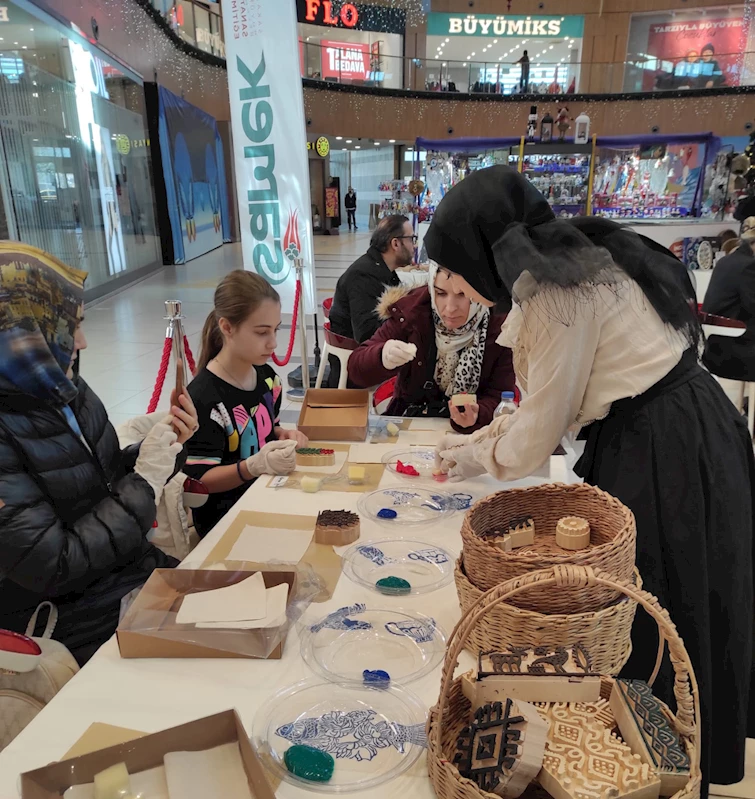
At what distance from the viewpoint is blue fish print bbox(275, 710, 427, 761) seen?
Result: 2.87 ft

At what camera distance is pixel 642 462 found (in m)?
1.34

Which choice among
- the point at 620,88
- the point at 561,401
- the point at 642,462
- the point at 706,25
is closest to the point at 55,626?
the point at 561,401

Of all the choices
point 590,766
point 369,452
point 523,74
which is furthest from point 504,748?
point 523,74

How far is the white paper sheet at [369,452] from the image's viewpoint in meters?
1.98

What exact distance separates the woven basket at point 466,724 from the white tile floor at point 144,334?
4.23 feet

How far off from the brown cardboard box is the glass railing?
16.8m

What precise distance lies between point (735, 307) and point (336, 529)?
329 cm

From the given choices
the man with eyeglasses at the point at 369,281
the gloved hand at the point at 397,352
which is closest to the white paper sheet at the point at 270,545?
the gloved hand at the point at 397,352

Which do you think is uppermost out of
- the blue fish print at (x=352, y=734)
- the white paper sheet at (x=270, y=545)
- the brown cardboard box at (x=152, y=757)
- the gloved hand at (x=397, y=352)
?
the gloved hand at (x=397, y=352)

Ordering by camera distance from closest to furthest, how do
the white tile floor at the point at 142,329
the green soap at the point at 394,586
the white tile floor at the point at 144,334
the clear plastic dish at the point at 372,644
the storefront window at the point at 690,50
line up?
1. the clear plastic dish at the point at 372,644
2. the green soap at the point at 394,586
3. the white tile floor at the point at 144,334
4. the white tile floor at the point at 142,329
5. the storefront window at the point at 690,50

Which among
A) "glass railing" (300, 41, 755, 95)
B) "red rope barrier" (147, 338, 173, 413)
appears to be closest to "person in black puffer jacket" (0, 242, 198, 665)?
"red rope barrier" (147, 338, 173, 413)

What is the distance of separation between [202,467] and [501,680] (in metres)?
1.35

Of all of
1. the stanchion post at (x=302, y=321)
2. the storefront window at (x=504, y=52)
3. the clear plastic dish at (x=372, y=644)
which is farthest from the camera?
the storefront window at (x=504, y=52)

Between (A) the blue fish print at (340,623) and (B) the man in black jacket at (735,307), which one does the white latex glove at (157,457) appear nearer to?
(A) the blue fish print at (340,623)
